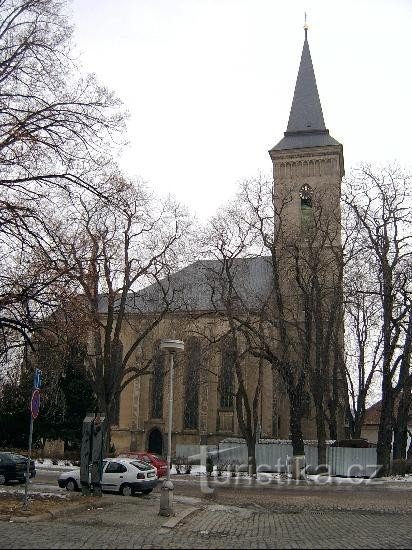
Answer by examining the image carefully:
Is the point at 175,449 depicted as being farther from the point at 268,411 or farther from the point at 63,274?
the point at 63,274

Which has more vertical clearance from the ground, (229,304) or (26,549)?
(229,304)

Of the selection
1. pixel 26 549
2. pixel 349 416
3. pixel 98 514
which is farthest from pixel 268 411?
pixel 26 549

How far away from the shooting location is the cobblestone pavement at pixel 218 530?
421 inches

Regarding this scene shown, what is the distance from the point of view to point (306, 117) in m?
51.6

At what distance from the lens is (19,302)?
15.0m

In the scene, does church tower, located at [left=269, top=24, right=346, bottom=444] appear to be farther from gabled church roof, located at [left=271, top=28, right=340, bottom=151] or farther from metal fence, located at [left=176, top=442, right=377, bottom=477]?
gabled church roof, located at [left=271, top=28, right=340, bottom=151]

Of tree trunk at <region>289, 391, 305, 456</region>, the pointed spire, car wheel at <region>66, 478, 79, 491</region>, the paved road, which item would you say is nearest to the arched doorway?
tree trunk at <region>289, 391, 305, 456</region>

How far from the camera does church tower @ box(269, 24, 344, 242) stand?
4825cm

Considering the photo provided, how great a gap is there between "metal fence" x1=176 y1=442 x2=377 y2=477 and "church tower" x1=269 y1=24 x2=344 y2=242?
56.2 feet

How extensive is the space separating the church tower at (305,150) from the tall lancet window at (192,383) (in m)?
12.5

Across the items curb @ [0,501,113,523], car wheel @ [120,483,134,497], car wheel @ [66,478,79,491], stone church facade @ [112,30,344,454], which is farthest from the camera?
stone church facade @ [112,30,344,454]

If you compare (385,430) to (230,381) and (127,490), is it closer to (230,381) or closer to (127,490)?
(230,381)

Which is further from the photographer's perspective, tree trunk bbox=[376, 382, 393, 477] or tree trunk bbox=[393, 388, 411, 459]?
tree trunk bbox=[393, 388, 411, 459]

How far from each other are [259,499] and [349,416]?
23.5m
